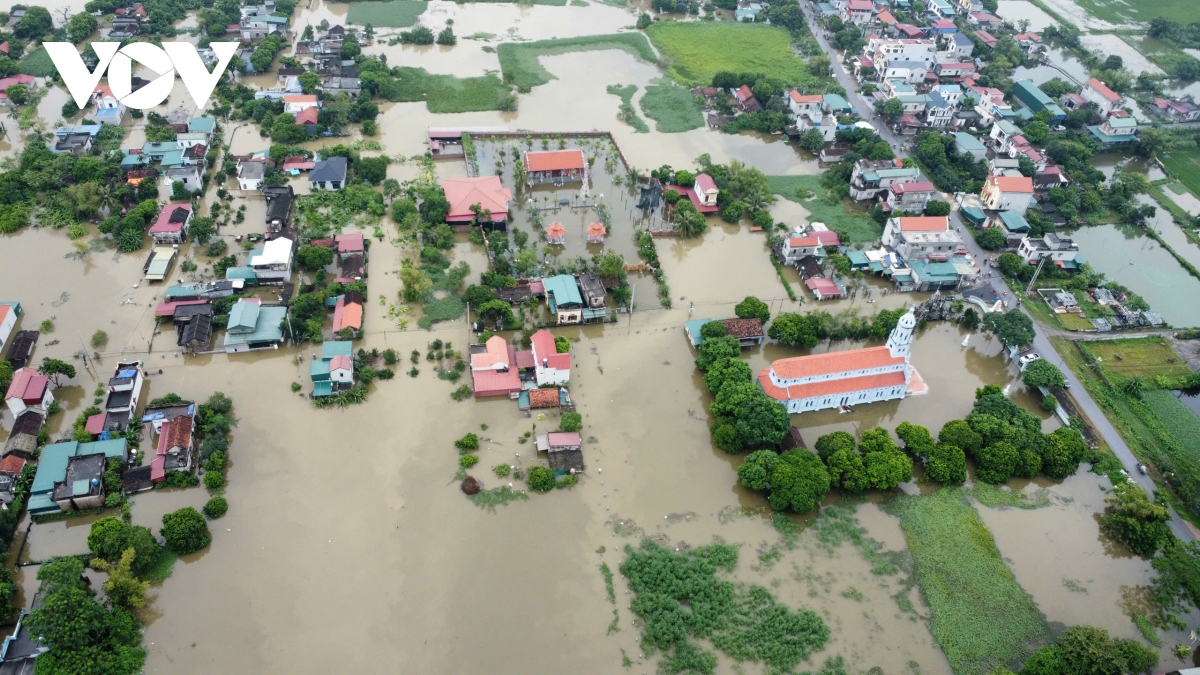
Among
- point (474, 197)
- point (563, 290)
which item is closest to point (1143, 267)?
point (563, 290)

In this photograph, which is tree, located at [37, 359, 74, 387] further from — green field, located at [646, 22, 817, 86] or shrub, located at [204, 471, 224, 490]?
green field, located at [646, 22, 817, 86]

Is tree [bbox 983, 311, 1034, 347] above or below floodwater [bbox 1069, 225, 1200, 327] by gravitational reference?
below

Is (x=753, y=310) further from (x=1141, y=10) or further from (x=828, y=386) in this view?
(x=1141, y=10)

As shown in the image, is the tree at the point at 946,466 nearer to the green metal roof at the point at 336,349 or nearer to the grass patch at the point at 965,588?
the grass patch at the point at 965,588

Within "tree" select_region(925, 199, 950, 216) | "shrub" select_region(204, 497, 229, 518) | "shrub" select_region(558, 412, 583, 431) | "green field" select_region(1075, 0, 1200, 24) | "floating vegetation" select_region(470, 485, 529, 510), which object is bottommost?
"shrub" select_region(204, 497, 229, 518)

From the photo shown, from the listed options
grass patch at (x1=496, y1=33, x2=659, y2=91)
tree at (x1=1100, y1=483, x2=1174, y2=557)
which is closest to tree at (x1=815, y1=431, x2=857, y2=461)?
tree at (x1=1100, y1=483, x2=1174, y2=557)

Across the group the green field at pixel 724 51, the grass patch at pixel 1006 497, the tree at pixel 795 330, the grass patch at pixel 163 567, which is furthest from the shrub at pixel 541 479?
the green field at pixel 724 51
